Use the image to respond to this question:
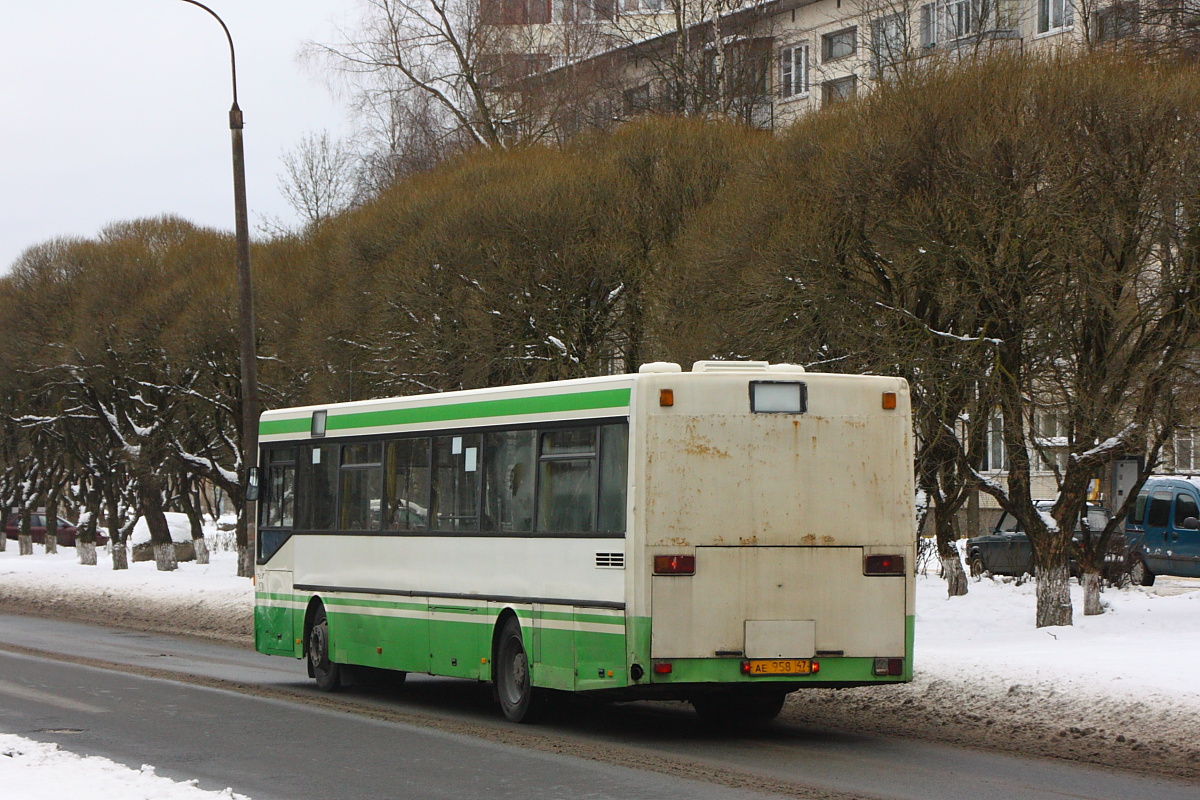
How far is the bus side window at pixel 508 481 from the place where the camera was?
13.9m

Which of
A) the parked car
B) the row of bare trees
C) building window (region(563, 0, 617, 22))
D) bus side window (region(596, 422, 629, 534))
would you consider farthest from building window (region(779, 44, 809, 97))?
bus side window (region(596, 422, 629, 534))

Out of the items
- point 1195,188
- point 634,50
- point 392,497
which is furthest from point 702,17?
point 392,497

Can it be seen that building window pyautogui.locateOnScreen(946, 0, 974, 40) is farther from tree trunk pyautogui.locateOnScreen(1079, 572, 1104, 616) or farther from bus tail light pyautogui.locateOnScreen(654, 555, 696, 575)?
bus tail light pyautogui.locateOnScreen(654, 555, 696, 575)

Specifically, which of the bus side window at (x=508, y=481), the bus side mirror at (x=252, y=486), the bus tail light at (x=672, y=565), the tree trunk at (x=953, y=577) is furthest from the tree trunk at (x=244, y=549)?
the bus tail light at (x=672, y=565)

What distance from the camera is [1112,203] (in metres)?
19.4

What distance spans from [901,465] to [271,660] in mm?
11233

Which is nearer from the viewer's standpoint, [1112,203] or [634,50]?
[1112,203]

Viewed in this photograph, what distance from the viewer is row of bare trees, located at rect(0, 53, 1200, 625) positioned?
1952 centimetres

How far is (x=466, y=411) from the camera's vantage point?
1484cm

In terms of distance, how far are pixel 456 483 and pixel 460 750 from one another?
3504 mm

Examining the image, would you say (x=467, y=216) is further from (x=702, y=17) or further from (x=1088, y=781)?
(x=1088, y=781)

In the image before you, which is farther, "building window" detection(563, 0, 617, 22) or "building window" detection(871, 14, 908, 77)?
"building window" detection(563, 0, 617, 22)

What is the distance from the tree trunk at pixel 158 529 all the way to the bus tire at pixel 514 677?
108 feet

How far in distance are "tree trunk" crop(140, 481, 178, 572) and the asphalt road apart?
1099 inches
